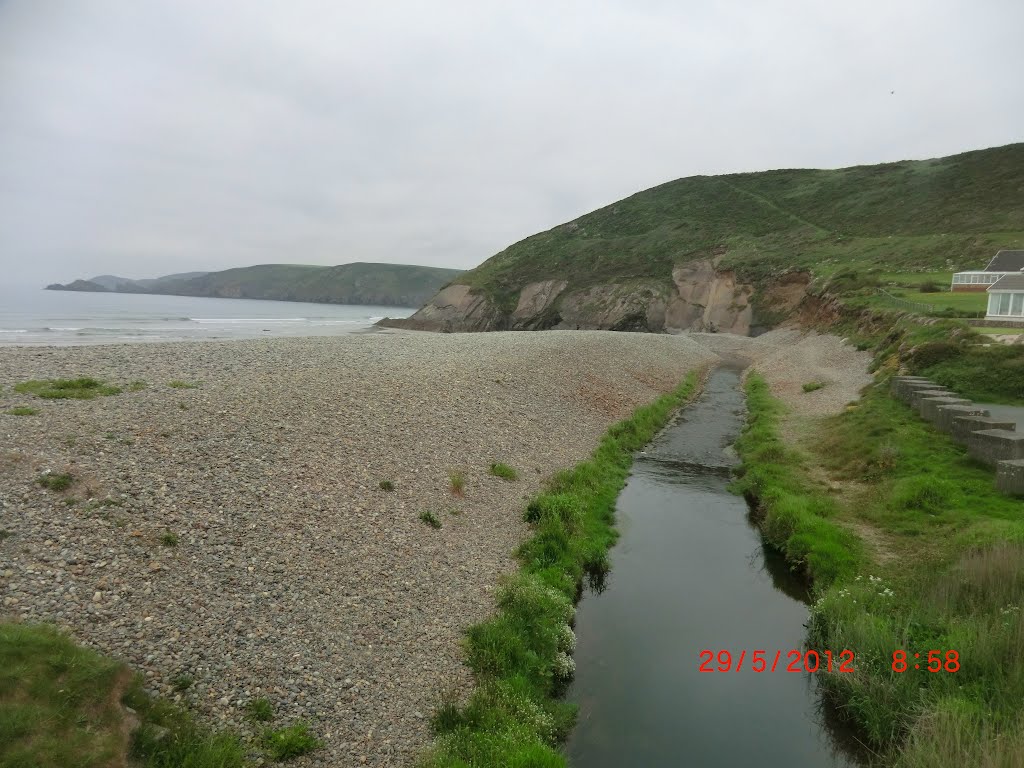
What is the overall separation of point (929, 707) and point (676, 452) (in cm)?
1682

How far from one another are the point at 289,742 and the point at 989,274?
59.7m

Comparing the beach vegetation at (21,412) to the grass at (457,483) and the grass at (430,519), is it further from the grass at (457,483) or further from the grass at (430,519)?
the grass at (457,483)

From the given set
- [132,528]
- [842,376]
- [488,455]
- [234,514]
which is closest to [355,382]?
[488,455]

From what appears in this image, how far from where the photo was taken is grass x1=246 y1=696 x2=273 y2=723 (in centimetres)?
702

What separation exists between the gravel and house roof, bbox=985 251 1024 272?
48.1 metres

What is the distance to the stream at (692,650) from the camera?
845 centimetres

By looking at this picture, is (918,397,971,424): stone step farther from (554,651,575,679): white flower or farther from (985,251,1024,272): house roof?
(985,251,1024,272): house roof

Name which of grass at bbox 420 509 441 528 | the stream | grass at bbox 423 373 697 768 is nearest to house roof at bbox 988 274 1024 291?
the stream

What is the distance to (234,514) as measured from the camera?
34.3ft

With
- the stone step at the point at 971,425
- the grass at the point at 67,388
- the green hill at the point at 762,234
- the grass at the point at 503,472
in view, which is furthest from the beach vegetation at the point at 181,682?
the green hill at the point at 762,234

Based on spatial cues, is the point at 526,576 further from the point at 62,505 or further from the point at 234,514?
the point at 62,505

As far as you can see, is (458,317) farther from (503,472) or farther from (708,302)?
(503,472)

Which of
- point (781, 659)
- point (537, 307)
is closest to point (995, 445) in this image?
point (781, 659)

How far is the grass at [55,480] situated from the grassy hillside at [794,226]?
73.2 metres
